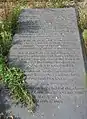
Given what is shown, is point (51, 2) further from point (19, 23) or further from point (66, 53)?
point (66, 53)

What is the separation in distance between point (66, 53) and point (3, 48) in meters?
0.63

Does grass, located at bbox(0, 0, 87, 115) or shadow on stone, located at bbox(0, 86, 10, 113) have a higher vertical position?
grass, located at bbox(0, 0, 87, 115)

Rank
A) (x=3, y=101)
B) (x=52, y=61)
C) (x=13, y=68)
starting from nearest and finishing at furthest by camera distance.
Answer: (x=3, y=101), (x=13, y=68), (x=52, y=61)

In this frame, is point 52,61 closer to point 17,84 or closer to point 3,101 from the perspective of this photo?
point 17,84

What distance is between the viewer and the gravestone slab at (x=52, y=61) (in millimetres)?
3234

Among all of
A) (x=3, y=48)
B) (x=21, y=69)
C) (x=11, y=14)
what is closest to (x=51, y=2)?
(x=11, y=14)

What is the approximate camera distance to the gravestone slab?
10.6 feet

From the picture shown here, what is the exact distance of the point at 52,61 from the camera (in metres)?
3.60

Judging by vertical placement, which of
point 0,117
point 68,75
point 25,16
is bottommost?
point 0,117

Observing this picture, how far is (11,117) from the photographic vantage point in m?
3.20

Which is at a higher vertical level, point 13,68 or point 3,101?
point 13,68

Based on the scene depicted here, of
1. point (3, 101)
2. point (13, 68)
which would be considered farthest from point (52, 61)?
point (3, 101)

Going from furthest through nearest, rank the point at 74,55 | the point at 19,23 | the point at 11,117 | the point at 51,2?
the point at 51,2 → the point at 19,23 → the point at 74,55 → the point at 11,117

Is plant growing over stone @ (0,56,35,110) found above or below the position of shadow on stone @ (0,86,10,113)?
above
